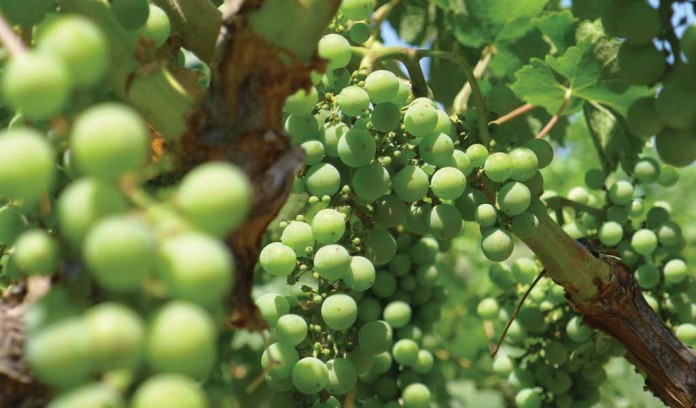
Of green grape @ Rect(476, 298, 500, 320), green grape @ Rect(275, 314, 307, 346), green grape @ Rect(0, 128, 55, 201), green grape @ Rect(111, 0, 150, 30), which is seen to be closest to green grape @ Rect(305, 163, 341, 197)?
green grape @ Rect(275, 314, 307, 346)

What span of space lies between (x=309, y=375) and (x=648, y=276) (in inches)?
37.2

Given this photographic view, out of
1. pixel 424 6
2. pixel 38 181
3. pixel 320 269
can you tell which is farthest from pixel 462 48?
pixel 38 181

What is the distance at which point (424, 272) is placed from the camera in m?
1.93

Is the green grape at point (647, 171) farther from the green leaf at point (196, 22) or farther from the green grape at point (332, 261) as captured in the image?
the green leaf at point (196, 22)

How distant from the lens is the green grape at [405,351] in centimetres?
185

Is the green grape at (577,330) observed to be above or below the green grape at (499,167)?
below

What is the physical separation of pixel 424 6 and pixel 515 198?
3.25 feet

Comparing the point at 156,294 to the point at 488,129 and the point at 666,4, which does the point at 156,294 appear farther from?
the point at 488,129

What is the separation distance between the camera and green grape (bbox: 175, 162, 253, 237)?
636 mm

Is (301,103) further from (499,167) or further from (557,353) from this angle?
(557,353)

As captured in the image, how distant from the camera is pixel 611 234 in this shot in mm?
1923

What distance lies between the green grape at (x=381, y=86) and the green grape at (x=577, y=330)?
0.78 meters

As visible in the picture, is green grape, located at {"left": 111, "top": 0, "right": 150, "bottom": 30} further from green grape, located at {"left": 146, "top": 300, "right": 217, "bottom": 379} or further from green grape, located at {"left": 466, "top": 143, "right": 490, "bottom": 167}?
green grape, located at {"left": 466, "top": 143, "right": 490, "bottom": 167}

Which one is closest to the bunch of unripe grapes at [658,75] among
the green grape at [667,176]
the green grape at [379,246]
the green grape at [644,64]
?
the green grape at [644,64]
